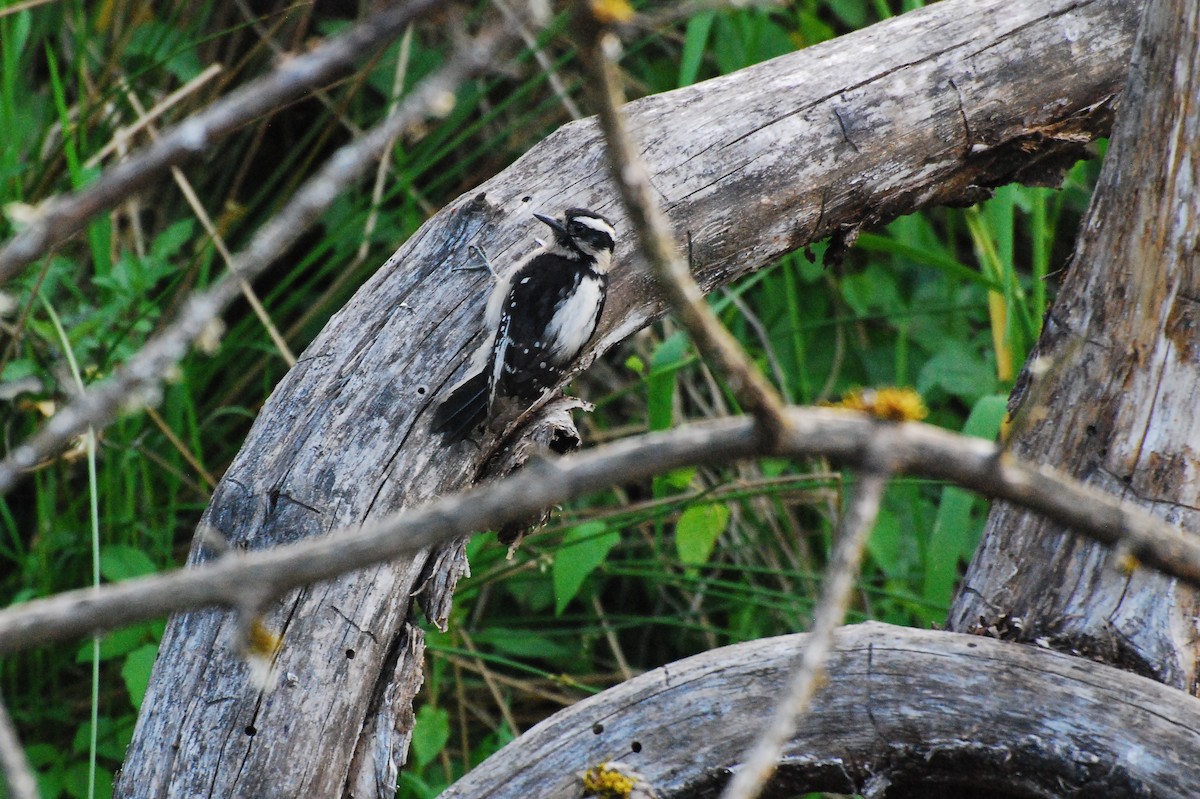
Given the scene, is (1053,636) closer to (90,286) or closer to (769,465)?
(769,465)

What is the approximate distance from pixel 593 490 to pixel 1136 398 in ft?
5.43

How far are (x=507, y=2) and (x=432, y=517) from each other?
3.56m

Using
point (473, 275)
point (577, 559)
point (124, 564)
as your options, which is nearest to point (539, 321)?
point (473, 275)

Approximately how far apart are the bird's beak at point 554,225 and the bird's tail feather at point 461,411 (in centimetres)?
43

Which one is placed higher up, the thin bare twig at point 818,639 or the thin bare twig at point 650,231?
the thin bare twig at point 650,231

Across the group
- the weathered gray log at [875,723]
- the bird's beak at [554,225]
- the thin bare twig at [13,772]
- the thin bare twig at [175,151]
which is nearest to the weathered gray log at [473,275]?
the bird's beak at [554,225]

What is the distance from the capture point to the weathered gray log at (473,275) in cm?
219

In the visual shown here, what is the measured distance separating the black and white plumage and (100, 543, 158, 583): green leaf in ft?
3.79

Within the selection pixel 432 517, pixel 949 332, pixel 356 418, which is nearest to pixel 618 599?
pixel 949 332

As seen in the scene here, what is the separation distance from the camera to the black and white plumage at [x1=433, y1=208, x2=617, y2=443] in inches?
95.3

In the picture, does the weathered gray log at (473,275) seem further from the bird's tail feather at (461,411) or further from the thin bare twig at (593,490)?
the thin bare twig at (593,490)

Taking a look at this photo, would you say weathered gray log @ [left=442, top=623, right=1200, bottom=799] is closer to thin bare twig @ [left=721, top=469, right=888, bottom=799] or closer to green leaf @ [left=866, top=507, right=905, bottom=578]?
green leaf @ [left=866, top=507, right=905, bottom=578]

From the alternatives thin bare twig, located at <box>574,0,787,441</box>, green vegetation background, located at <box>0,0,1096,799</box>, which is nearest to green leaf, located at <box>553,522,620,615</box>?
green vegetation background, located at <box>0,0,1096,799</box>

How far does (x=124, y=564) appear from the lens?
310 cm
